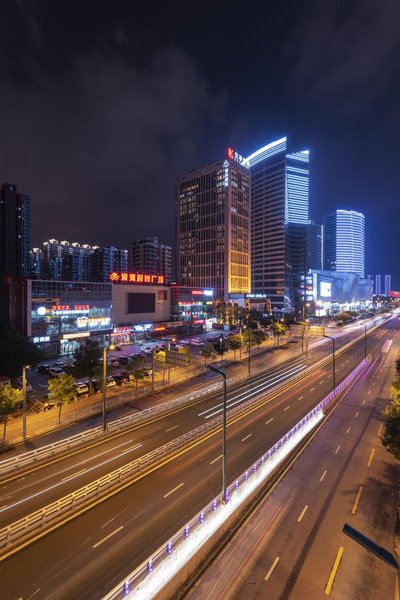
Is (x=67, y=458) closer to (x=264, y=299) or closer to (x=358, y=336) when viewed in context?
(x=358, y=336)

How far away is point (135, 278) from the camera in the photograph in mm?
90250

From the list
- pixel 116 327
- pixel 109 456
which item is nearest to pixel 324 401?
pixel 109 456

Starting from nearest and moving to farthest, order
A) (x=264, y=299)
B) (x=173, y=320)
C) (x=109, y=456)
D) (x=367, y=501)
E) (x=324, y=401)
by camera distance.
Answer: (x=367, y=501), (x=109, y=456), (x=324, y=401), (x=173, y=320), (x=264, y=299)

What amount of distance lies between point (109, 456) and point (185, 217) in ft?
508

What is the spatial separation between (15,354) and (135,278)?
46.9 metres

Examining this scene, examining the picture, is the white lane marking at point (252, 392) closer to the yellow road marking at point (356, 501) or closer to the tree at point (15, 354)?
the yellow road marking at point (356, 501)

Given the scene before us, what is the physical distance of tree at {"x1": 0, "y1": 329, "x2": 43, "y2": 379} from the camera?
46094 mm

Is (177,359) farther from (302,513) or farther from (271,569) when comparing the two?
(271,569)

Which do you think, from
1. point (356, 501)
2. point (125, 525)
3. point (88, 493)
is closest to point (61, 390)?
point (88, 493)

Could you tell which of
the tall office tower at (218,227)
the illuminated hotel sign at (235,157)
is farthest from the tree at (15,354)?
the illuminated hotel sign at (235,157)

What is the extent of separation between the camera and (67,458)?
2694 centimetres

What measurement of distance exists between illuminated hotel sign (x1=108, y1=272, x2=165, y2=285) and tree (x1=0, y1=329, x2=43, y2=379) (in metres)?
37.5

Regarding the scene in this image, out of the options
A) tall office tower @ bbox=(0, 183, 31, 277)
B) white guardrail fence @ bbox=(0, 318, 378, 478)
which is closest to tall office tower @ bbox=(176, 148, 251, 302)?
tall office tower @ bbox=(0, 183, 31, 277)

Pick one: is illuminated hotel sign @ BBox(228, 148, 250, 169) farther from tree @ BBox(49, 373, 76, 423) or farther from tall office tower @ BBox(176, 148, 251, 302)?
tree @ BBox(49, 373, 76, 423)
